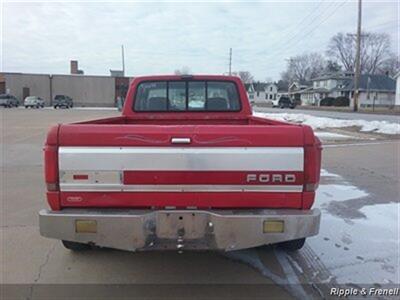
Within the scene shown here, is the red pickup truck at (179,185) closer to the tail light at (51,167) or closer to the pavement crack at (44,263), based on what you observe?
the tail light at (51,167)

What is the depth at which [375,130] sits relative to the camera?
20.5 meters

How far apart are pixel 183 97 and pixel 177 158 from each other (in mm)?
2867

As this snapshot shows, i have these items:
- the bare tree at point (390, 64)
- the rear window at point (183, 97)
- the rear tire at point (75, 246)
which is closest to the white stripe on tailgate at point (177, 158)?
the rear tire at point (75, 246)

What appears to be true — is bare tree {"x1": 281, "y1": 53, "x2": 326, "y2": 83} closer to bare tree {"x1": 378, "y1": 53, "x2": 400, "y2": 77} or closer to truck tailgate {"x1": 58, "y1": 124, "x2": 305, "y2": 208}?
bare tree {"x1": 378, "y1": 53, "x2": 400, "y2": 77}

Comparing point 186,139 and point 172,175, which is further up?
point 186,139

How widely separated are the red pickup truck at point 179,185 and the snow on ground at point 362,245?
1194mm

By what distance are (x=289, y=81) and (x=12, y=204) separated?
130 meters

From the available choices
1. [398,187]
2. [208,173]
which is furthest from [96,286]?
[398,187]

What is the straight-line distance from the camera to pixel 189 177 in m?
3.38

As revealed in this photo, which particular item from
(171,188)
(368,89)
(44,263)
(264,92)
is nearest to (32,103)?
(368,89)

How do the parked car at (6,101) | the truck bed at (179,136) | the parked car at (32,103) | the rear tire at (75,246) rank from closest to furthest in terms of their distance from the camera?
the truck bed at (179,136)
the rear tire at (75,246)
the parked car at (6,101)
the parked car at (32,103)

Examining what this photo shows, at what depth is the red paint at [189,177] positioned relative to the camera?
336 cm

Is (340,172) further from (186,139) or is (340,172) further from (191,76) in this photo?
(186,139)

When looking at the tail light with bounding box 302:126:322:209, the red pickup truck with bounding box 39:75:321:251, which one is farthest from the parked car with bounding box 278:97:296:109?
the red pickup truck with bounding box 39:75:321:251
